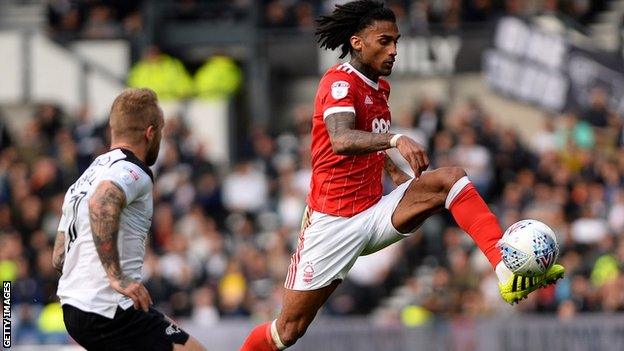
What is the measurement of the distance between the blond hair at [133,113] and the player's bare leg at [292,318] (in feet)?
5.62

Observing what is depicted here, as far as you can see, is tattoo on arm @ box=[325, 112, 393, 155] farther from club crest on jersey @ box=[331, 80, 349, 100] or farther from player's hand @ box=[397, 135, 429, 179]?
player's hand @ box=[397, 135, 429, 179]

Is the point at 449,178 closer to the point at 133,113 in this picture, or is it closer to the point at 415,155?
the point at 415,155

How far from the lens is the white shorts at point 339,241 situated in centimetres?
896

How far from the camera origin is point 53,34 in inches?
945

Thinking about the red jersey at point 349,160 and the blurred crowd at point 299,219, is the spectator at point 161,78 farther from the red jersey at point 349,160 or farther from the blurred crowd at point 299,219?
the red jersey at point 349,160

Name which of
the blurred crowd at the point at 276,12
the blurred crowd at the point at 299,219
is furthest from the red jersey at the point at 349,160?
the blurred crowd at the point at 276,12

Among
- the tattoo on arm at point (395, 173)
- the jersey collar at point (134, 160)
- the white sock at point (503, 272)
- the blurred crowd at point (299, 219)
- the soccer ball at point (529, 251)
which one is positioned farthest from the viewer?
the blurred crowd at point (299, 219)

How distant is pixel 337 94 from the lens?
28.3 ft

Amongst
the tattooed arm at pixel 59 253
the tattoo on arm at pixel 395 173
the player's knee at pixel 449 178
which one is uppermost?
the player's knee at pixel 449 178

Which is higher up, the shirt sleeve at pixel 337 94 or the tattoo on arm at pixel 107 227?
the shirt sleeve at pixel 337 94

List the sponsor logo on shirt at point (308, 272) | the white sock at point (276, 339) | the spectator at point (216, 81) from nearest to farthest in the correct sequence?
the sponsor logo on shirt at point (308, 272)
the white sock at point (276, 339)
the spectator at point (216, 81)

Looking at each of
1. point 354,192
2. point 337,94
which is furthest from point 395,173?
point 337,94

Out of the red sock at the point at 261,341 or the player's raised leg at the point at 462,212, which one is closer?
the player's raised leg at the point at 462,212

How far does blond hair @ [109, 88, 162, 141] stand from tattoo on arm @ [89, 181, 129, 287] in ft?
1.49
